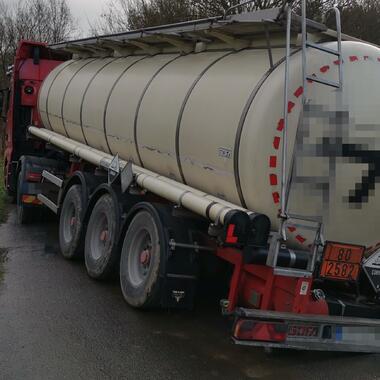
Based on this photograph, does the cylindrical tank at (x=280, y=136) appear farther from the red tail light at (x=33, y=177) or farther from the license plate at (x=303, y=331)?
the red tail light at (x=33, y=177)

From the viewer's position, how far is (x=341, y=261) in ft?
13.7

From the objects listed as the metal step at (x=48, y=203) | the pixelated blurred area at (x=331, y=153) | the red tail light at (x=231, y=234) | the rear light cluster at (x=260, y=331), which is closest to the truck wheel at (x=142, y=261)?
the red tail light at (x=231, y=234)

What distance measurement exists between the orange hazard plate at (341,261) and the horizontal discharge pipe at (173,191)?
691 millimetres

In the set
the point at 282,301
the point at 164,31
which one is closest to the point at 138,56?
the point at 164,31

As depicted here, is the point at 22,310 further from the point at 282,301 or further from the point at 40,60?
the point at 40,60

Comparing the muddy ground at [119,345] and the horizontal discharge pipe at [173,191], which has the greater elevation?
the horizontal discharge pipe at [173,191]

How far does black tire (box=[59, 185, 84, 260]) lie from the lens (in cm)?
735

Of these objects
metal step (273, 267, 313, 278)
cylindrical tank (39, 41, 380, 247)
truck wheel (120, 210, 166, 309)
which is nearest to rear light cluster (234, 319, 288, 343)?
metal step (273, 267, 313, 278)

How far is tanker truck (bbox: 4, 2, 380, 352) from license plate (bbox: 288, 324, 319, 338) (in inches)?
0.4

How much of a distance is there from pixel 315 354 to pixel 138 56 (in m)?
4.44

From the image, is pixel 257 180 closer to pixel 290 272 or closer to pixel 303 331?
pixel 290 272

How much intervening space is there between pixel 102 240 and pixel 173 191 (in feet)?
6.16

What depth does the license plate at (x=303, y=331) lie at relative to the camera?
4169mm

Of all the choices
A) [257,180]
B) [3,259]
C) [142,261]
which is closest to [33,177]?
[3,259]
